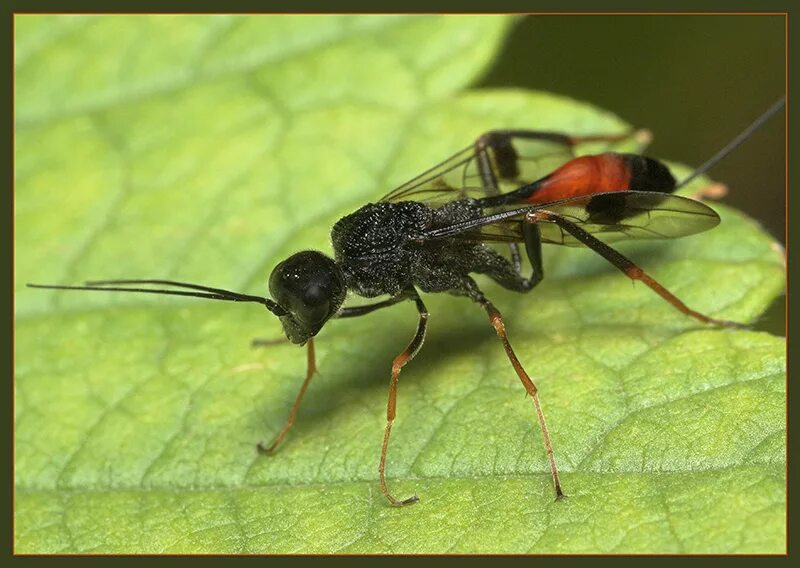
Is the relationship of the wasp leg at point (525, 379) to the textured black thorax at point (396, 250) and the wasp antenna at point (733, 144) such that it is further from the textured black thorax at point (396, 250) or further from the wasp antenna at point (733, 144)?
the wasp antenna at point (733, 144)

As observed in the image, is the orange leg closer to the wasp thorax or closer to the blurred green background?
the wasp thorax

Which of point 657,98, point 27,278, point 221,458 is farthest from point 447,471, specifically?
point 657,98

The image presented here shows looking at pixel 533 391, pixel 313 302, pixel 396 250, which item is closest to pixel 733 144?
pixel 396 250

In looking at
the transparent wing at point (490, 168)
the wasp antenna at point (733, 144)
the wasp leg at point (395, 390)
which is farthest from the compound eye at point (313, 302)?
the wasp antenna at point (733, 144)

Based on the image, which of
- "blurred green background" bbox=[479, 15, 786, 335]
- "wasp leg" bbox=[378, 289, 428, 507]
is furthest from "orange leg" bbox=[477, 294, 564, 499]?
"blurred green background" bbox=[479, 15, 786, 335]

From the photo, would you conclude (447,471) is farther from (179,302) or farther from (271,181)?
(271,181)

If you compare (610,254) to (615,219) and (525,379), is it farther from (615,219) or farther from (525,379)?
(525,379)
